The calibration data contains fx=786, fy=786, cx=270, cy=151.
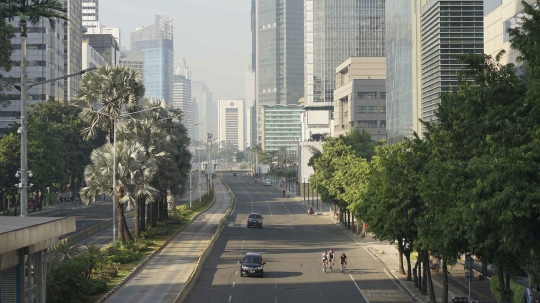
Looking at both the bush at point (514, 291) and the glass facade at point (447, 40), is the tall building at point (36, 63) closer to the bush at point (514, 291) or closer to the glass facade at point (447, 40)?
the glass facade at point (447, 40)

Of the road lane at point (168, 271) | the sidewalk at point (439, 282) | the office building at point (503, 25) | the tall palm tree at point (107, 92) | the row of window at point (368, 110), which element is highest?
the row of window at point (368, 110)

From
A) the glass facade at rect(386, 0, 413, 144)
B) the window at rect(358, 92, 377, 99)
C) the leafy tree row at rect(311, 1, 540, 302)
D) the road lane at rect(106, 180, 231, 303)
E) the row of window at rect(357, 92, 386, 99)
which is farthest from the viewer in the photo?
the window at rect(358, 92, 377, 99)

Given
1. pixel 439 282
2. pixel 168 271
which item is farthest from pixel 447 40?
pixel 168 271

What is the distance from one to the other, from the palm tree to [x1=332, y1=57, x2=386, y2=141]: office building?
10958 centimetres

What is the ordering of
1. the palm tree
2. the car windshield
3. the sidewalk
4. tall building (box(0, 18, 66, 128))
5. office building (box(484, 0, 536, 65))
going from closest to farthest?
the sidewalk < office building (box(484, 0, 536, 65)) < the car windshield < the palm tree < tall building (box(0, 18, 66, 128))

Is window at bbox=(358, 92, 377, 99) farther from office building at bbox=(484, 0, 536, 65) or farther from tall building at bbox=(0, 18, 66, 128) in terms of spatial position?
office building at bbox=(484, 0, 536, 65)

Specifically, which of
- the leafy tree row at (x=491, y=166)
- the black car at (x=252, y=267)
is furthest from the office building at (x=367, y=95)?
the leafy tree row at (x=491, y=166)

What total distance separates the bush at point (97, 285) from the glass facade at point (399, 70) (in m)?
58.2

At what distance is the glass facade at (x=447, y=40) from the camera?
81.3 metres

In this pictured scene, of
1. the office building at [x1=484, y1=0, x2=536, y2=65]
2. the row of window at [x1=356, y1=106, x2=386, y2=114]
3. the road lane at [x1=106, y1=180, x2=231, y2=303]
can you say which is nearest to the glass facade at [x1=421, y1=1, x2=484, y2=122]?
the office building at [x1=484, y1=0, x2=536, y2=65]

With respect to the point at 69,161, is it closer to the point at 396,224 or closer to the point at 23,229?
the point at 396,224

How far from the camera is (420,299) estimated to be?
140 ft

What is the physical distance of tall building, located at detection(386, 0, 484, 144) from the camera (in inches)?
3231

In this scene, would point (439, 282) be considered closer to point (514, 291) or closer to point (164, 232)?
point (514, 291)
